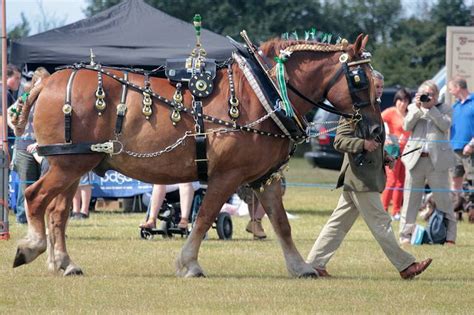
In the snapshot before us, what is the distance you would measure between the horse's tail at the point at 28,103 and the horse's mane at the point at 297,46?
2.07 m

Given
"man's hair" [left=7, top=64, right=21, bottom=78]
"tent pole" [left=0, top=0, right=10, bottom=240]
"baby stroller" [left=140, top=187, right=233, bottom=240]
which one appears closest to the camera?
"tent pole" [left=0, top=0, right=10, bottom=240]

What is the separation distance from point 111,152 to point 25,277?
1.41 metres

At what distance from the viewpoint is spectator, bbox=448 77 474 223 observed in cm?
1777

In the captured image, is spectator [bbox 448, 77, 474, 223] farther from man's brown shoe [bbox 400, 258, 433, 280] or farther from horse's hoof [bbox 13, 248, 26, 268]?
horse's hoof [bbox 13, 248, 26, 268]

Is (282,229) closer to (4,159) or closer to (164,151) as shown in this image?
(164,151)

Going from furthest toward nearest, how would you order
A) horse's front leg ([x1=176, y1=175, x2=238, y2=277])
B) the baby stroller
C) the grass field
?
the baby stroller
horse's front leg ([x1=176, y1=175, x2=238, y2=277])
the grass field

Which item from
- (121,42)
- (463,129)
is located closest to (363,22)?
(121,42)

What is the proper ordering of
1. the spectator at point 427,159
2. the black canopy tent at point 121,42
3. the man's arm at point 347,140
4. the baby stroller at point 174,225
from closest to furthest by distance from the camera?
1. the man's arm at point 347,140
2. the spectator at point 427,159
3. the baby stroller at point 174,225
4. the black canopy tent at point 121,42

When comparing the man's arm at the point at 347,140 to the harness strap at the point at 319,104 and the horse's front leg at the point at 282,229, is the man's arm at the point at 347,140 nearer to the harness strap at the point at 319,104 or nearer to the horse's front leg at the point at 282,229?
the harness strap at the point at 319,104

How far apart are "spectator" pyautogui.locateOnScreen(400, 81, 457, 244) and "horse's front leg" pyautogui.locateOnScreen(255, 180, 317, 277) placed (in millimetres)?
→ 4062

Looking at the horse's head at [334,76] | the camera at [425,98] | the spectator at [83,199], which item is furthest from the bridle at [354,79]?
the spectator at [83,199]

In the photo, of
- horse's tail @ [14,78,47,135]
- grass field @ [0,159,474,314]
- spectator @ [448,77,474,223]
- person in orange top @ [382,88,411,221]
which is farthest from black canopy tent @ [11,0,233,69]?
horse's tail @ [14,78,47,135]

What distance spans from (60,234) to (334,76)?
2916mm

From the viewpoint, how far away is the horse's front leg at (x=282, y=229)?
444 inches
